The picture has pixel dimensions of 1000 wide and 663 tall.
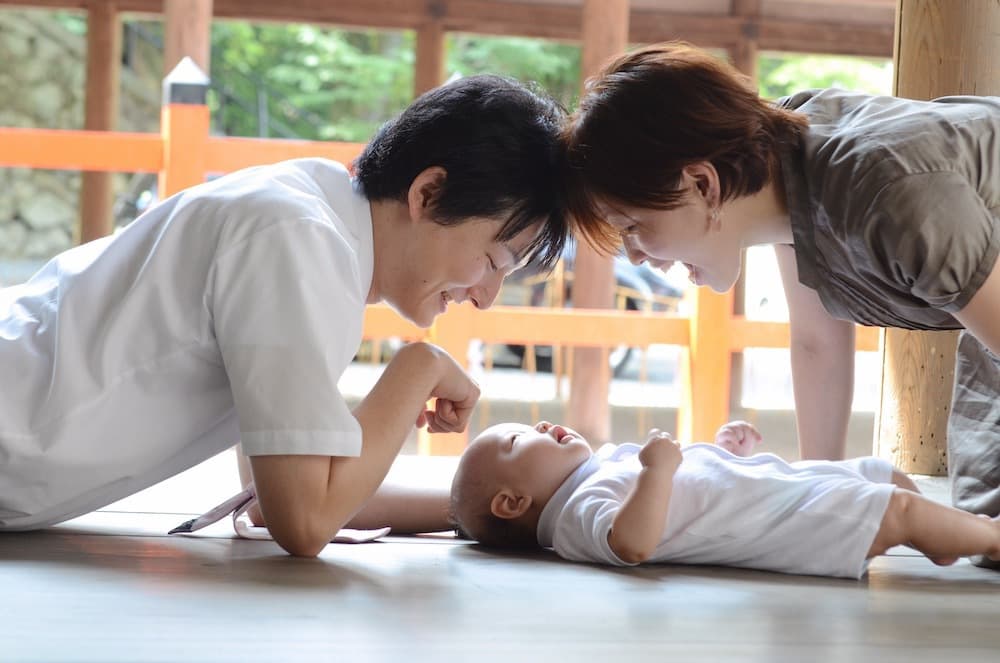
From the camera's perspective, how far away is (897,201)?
1613mm

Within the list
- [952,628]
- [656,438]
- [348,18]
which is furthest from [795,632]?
[348,18]

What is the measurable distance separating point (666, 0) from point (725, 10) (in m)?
0.37

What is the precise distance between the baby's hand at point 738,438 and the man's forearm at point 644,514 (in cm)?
44

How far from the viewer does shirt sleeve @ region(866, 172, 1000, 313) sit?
158cm

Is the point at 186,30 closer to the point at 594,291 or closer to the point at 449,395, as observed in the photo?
the point at 594,291

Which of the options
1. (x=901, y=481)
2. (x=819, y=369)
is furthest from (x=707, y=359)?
(x=901, y=481)

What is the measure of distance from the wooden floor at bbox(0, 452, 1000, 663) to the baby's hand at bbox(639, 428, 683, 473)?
0.16 metres

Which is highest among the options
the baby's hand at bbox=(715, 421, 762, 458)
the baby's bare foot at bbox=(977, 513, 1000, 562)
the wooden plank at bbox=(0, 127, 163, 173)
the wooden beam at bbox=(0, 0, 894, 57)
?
the wooden beam at bbox=(0, 0, 894, 57)

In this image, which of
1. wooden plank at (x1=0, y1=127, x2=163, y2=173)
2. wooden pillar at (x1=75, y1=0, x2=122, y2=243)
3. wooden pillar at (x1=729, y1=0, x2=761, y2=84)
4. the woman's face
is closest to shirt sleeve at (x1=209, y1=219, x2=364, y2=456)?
the woman's face

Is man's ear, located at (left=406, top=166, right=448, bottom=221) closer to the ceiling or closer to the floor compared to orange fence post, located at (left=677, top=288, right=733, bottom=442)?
closer to the ceiling

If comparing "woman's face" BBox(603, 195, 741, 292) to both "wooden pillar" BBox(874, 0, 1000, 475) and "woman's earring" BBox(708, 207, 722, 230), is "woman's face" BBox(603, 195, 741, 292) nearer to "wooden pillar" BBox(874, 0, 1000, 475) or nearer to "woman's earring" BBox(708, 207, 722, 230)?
"woman's earring" BBox(708, 207, 722, 230)

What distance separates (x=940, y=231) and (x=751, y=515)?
491 mm

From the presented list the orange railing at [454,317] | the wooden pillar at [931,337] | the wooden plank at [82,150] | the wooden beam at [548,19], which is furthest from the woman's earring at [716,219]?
the wooden beam at [548,19]

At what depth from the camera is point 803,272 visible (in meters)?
1.96
